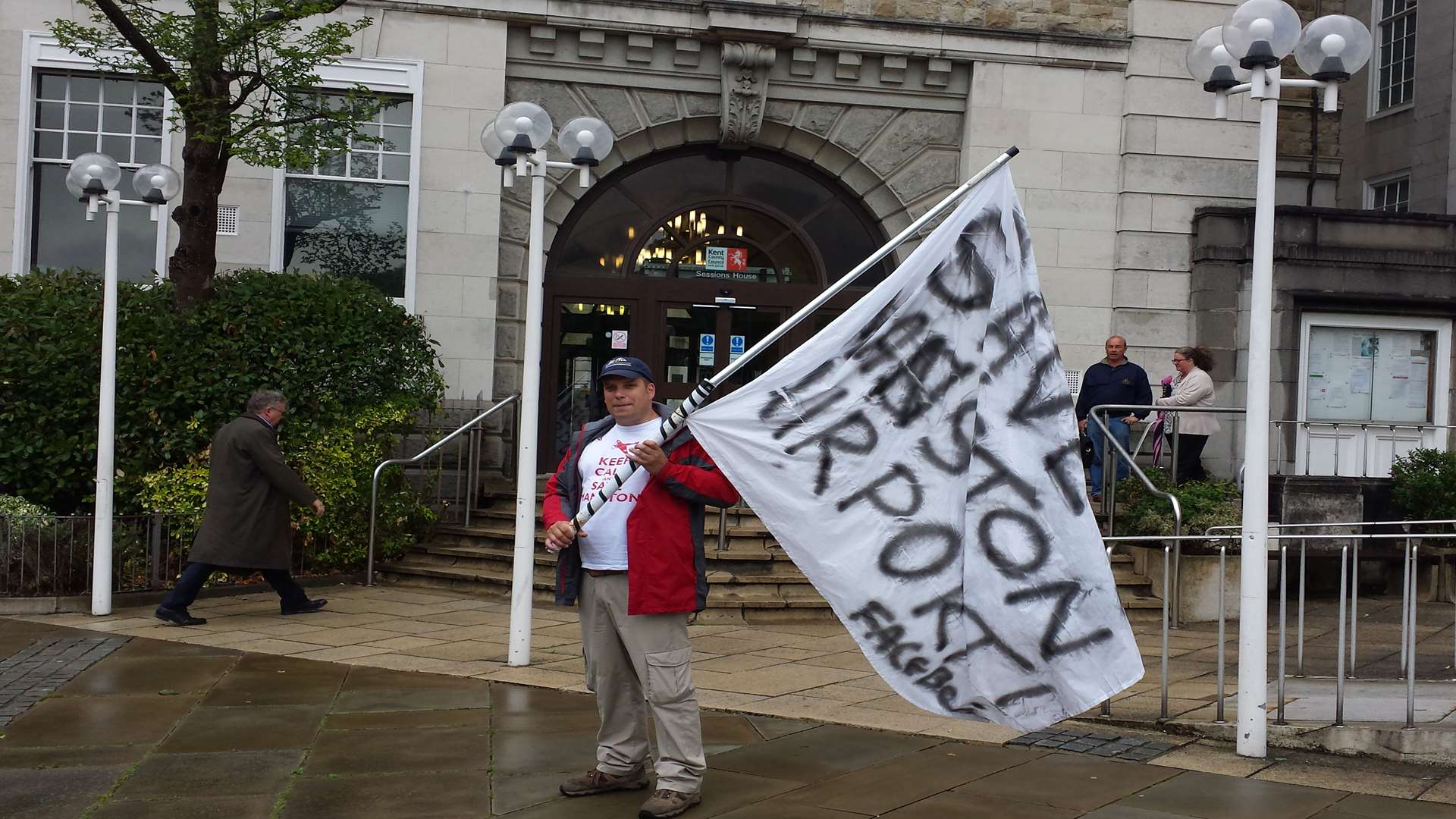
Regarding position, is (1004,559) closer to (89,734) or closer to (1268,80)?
(1268,80)

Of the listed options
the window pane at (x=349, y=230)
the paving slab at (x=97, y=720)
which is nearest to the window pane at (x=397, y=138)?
the window pane at (x=349, y=230)

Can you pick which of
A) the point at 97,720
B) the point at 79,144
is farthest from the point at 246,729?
the point at 79,144

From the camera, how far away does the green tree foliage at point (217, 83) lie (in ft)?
38.2

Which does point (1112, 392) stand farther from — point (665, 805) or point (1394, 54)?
point (1394, 54)

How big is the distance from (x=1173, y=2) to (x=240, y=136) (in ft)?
34.5

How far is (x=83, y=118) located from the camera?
587 inches

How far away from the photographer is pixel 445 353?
49.8ft

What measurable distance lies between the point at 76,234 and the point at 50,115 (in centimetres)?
126

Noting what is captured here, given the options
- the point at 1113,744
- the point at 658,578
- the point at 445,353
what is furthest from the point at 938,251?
the point at 445,353

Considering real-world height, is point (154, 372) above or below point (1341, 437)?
above

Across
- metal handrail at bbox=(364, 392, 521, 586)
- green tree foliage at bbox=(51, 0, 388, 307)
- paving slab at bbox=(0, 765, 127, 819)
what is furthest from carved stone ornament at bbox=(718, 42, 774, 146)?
paving slab at bbox=(0, 765, 127, 819)

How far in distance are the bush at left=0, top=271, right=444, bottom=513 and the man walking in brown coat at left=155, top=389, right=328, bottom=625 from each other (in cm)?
191

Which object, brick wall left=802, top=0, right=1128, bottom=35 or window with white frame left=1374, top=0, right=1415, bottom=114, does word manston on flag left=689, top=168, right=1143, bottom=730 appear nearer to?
brick wall left=802, top=0, right=1128, bottom=35

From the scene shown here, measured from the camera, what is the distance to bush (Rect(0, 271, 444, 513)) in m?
12.2
